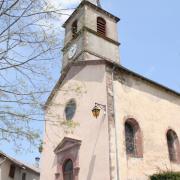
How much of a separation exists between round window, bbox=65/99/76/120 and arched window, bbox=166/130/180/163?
5.32 metres

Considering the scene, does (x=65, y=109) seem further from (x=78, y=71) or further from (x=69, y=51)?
(x=69, y=51)

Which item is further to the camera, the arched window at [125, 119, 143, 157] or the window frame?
the window frame

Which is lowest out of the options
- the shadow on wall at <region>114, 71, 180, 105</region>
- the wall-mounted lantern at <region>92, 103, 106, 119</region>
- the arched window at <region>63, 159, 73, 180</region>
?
the arched window at <region>63, 159, 73, 180</region>

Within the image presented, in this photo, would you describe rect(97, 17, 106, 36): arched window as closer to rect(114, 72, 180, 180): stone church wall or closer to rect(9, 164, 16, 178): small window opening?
rect(114, 72, 180, 180): stone church wall

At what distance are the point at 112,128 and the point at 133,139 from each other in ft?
5.43

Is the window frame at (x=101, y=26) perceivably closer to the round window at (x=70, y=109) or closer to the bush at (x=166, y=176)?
the round window at (x=70, y=109)

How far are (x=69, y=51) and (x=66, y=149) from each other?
9.43 meters

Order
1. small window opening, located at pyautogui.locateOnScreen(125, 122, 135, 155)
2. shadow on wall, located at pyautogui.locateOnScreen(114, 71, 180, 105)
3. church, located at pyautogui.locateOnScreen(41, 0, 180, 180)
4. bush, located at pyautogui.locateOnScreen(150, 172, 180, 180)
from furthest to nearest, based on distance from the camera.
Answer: shadow on wall, located at pyautogui.locateOnScreen(114, 71, 180, 105)
small window opening, located at pyautogui.locateOnScreen(125, 122, 135, 155)
church, located at pyautogui.locateOnScreen(41, 0, 180, 180)
bush, located at pyautogui.locateOnScreen(150, 172, 180, 180)

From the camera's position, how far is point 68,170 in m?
15.8

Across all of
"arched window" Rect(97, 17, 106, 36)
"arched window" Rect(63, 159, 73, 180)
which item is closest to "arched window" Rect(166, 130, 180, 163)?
"arched window" Rect(63, 159, 73, 180)

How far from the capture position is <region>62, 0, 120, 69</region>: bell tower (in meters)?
21.8

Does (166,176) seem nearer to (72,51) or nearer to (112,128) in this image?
(112,128)

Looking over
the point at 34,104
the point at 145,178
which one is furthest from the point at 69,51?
the point at 34,104

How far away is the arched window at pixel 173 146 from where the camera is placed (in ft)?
53.4
